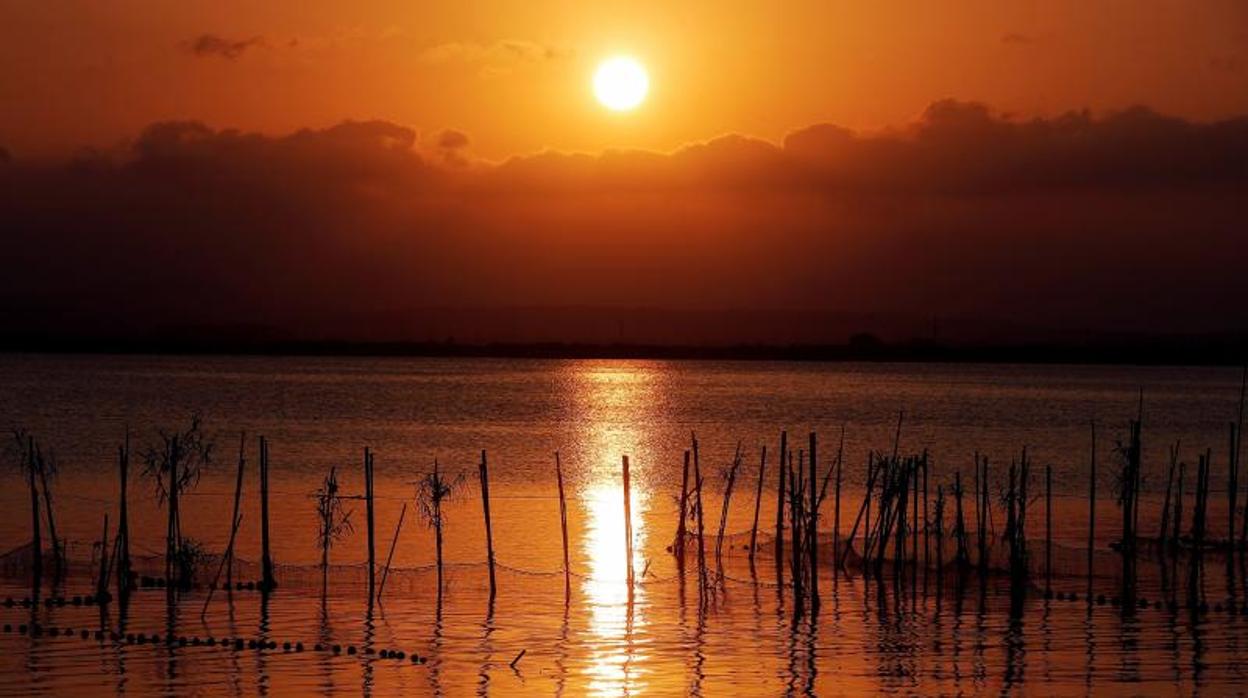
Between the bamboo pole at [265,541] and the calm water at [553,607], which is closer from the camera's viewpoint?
the calm water at [553,607]

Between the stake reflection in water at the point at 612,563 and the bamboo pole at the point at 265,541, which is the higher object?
the bamboo pole at the point at 265,541

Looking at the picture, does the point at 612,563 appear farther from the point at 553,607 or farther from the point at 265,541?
the point at 265,541

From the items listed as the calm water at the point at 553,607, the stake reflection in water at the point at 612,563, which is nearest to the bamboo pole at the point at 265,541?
the calm water at the point at 553,607

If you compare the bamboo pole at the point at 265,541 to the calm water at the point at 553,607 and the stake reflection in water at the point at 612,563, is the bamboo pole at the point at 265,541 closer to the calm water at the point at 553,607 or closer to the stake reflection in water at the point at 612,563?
the calm water at the point at 553,607

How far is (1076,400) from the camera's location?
115312 millimetres

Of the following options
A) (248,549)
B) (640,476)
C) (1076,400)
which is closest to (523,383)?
(1076,400)

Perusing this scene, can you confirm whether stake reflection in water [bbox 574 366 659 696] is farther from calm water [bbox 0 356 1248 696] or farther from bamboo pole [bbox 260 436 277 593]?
bamboo pole [bbox 260 436 277 593]

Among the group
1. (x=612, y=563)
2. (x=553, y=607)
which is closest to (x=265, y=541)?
(x=553, y=607)

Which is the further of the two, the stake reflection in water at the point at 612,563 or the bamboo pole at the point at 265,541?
the bamboo pole at the point at 265,541

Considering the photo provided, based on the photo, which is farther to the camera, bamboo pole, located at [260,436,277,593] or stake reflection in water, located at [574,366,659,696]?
bamboo pole, located at [260,436,277,593]

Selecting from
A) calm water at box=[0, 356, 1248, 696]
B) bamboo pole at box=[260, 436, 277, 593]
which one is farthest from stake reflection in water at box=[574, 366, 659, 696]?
bamboo pole at box=[260, 436, 277, 593]

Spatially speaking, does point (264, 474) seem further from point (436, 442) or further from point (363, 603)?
point (436, 442)

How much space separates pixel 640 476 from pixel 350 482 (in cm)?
970

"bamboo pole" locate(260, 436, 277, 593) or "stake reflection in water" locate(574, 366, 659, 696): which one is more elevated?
"bamboo pole" locate(260, 436, 277, 593)
